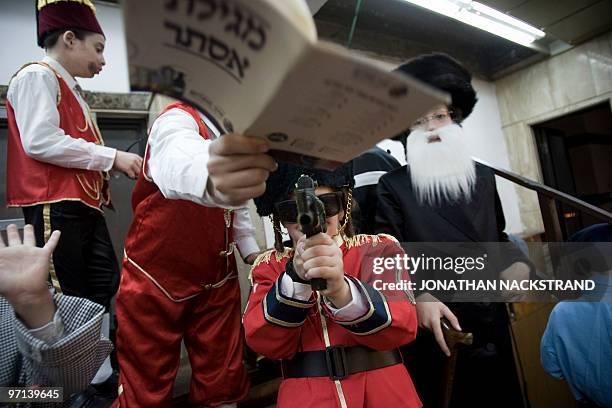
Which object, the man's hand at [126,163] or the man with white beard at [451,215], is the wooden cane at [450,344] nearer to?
the man with white beard at [451,215]

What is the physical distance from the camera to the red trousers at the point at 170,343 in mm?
951

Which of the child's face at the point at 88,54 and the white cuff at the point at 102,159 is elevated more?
the child's face at the point at 88,54

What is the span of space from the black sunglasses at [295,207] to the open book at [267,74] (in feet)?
1.37

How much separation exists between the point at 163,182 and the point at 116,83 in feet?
3.45

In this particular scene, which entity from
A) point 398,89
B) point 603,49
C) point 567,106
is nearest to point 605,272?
point 567,106

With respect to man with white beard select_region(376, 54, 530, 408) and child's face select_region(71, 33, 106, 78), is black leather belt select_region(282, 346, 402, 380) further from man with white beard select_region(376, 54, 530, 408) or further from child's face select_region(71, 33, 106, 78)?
child's face select_region(71, 33, 106, 78)

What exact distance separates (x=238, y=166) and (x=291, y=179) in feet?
1.59

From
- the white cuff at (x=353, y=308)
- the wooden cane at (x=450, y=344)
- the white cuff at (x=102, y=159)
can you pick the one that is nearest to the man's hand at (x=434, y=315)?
the wooden cane at (x=450, y=344)

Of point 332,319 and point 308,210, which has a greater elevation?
point 308,210

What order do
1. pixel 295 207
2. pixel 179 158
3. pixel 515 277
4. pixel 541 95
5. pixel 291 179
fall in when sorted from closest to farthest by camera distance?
pixel 179 158, pixel 295 207, pixel 291 179, pixel 515 277, pixel 541 95

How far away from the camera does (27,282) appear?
27.1 inches

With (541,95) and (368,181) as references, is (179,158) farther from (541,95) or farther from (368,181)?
(541,95)

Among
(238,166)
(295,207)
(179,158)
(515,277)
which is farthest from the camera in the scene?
(515,277)

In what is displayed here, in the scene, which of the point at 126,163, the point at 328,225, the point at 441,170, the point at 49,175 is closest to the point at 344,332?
the point at 328,225
